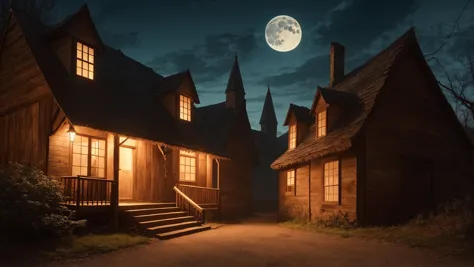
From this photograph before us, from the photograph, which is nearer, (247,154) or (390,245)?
(390,245)

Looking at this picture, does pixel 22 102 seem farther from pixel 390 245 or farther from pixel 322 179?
pixel 390 245

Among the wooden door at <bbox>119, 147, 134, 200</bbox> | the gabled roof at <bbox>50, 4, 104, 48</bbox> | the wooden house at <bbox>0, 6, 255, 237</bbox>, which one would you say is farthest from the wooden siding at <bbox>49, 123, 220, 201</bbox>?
the gabled roof at <bbox>50, 4, 104, 48</bbox>

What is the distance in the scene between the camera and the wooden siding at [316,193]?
52.3 feet

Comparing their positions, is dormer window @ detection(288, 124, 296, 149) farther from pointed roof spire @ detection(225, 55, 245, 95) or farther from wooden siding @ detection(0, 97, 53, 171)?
wooden siding @ detection(0, 97, 53, 171)

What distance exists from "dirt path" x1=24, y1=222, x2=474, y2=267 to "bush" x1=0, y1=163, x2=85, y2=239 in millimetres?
1854

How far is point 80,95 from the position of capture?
15383 millimetres

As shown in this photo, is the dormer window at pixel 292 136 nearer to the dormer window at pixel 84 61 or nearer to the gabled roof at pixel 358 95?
the gabled roof at pixel 358 95

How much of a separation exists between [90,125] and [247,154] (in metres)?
18.6

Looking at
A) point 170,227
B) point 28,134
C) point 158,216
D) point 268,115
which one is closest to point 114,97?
point 28,134

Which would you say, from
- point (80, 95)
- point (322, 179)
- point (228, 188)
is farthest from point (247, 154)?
point (80, 95)

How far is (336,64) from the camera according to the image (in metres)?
23.1

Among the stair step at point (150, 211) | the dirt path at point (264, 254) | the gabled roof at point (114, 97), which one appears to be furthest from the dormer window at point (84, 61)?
the dirt path at point (264, 254)

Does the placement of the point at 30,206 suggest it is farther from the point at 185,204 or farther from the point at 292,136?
the point at 292,136

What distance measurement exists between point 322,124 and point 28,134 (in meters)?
12.9
